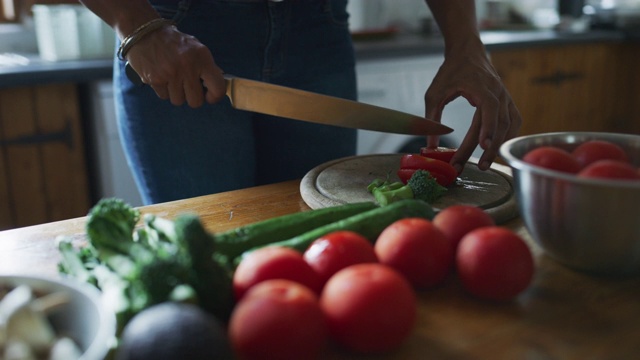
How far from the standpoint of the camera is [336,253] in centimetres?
70

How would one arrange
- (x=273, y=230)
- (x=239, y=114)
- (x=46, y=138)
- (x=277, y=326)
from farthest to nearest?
1. (x=46, y=138)
2. (x=239, y=114)
3. (x=273, y=230)
4. (x=277, y=326)

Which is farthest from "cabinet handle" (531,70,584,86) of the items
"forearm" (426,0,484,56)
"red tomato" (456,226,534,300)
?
"red tomato" (456,226,534,300)

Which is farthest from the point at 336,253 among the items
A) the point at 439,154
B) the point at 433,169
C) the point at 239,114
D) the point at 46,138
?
the point at 46,138

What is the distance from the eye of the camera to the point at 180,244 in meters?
0.63

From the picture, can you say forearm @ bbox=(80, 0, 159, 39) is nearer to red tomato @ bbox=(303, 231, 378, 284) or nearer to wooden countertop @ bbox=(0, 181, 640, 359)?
wooden countertop @ bbox=(0, 181, 640, 359)

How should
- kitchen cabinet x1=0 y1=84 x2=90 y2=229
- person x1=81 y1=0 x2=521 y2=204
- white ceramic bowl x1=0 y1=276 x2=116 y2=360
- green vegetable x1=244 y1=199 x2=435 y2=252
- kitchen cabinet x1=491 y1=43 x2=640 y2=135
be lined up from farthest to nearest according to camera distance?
kitchen cabinet x1=491 y1=43 x2=640 y2=135 < kitchen cabinet x1=0 y1=84 x2=90 y2=229 < person x1=81 y1=0 x2=521 y2=204 < green vegetable x1=244 y1=199 x2=435 y2=252 < white ceramic bowl x1=0 y1=276 x2=116 y2=360

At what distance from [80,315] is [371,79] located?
198cm

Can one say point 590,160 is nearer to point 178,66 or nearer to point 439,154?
point 439,154

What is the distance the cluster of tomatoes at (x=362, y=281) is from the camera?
1.85ft

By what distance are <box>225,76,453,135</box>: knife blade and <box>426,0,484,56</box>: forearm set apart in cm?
32

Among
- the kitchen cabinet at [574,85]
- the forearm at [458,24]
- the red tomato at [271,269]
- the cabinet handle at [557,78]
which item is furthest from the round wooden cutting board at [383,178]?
the cabinet handle at [557,78]

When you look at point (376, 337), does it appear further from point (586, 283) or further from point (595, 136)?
point (595, 136)

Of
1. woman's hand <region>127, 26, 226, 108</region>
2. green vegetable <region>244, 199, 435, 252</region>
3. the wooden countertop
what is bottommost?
the wooden countertop

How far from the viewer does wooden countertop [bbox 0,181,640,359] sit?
0.63 metres
